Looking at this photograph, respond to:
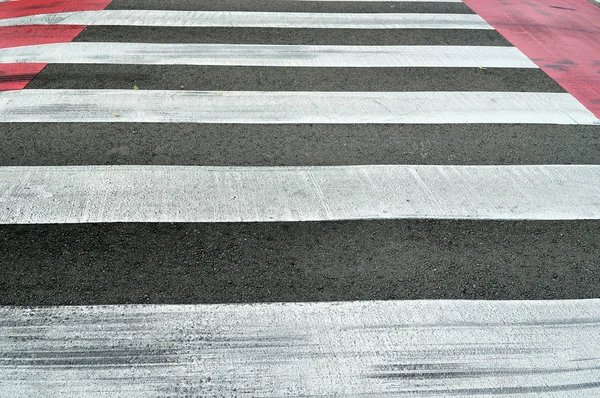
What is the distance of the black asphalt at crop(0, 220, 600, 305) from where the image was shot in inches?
148

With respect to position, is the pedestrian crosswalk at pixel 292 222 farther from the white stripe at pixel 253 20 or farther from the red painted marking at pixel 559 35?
the white stripe at pixel 253 20

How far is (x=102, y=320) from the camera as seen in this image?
351 centimetres

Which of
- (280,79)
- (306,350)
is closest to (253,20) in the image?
(280,79)

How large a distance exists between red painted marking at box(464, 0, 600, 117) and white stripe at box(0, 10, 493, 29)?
50cm

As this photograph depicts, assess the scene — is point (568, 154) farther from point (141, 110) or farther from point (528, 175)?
point (141, 110)

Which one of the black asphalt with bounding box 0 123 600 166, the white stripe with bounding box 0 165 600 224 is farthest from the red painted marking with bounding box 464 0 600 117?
the white stripe with bounding box 0 165 600 224

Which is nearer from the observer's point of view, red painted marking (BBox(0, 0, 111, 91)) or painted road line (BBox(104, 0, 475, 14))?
red painted marking (BBox(0, 0, 111, 91))

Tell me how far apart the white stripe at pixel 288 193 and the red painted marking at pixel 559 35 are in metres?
2.02

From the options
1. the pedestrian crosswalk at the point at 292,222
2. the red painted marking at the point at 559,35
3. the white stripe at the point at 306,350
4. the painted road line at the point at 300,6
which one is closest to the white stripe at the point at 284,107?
the pedestrian crosswalk at the point at 292,222

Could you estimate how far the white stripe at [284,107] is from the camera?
578 cm

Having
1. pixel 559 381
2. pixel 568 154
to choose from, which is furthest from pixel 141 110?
pixel 559 381

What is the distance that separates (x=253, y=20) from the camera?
8133mm

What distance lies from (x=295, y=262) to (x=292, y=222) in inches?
17.1

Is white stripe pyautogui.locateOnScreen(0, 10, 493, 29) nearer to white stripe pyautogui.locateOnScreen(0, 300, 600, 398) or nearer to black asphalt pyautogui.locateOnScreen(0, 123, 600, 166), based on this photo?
black asphalt pyautogui.locateOnScreen(0, 123, 600, 166)
